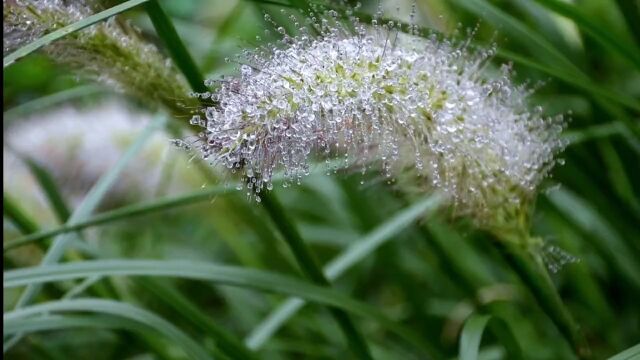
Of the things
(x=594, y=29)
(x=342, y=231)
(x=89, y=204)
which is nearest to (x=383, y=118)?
(x=594, y=29)

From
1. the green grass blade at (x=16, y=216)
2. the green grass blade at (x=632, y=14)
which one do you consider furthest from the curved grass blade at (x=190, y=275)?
the green grass blade at (x=632, y=14)

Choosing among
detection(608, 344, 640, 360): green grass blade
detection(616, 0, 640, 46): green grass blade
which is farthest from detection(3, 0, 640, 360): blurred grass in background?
detection(608, 344, 640, 360): green grass blade

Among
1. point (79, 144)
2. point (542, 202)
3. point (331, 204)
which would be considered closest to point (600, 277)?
point (542, 202)

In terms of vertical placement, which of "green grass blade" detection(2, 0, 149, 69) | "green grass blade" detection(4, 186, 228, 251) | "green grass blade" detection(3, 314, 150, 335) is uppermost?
"green grass blade" detection(4, 186, 228, 251)

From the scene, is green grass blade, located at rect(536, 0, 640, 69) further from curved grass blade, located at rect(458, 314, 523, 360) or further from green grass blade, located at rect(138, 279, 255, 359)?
green grass blade, located at rect(138, 279, 255, 359)

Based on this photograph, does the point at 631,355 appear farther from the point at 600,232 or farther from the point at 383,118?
the point at 600,232

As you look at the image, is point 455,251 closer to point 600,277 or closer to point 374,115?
point 600,277

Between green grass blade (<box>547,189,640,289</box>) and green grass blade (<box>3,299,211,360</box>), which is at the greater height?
green grass blade (<box>547,189,640,289</box>)
